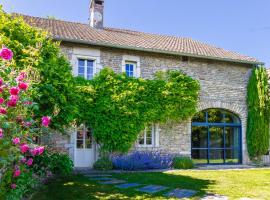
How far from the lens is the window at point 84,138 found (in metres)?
11.8

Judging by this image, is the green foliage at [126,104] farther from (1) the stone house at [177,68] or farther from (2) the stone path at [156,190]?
(2) the stone path at [156,190]

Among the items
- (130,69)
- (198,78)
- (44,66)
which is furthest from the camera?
(198,78)

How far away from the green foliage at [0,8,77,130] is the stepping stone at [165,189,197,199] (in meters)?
3.07

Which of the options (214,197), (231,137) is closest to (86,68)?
(214,197)

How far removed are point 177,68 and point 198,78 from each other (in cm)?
117

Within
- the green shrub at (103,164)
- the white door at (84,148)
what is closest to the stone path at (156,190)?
the green shrub at (103,164)

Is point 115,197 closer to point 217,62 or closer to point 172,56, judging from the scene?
point 172,56

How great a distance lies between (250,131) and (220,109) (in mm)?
1836

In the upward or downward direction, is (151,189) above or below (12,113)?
below

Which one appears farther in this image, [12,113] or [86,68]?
[86,68]

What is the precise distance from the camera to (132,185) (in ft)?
23.9

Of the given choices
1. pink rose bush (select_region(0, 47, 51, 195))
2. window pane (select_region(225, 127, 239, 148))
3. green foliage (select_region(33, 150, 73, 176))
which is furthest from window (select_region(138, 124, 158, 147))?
pink rose bush (select_region(0, 47, 51, 195))

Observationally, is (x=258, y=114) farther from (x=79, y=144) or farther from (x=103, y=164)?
(x=79, y=144)

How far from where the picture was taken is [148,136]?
501 inches
